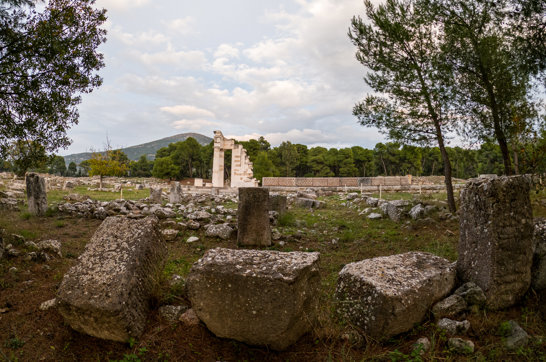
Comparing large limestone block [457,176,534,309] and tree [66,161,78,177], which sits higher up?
tree [66,161,78,177]

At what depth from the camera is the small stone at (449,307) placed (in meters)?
3.58

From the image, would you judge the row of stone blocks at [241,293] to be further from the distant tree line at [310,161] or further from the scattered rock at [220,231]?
the distant tree line at [310,161]

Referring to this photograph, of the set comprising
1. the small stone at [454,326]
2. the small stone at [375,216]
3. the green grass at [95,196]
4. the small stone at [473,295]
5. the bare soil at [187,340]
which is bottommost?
the bare soil at [187,340]

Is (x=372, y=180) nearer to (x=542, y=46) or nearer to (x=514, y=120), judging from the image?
(x=514, y=120)

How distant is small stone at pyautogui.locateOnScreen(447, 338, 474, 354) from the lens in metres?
3.07

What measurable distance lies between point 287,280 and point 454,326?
194 centimetres

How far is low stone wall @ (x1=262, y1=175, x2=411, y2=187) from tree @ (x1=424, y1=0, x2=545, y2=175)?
22184 mm

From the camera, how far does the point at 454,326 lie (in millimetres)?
3334

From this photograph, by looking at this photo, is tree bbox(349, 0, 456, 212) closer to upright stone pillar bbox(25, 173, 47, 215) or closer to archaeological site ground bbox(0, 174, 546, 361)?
archaeological site ground bbox(0, 174, 546, 361)

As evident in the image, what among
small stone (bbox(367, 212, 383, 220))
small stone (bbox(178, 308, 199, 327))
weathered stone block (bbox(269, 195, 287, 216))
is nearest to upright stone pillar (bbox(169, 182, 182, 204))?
weathered stone block (bbox(269, 195, 287, 216))

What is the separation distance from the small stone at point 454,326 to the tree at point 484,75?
8.22 m

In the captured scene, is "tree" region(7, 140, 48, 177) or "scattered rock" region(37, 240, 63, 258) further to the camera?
"tree" region(7, 140, 48, 177)

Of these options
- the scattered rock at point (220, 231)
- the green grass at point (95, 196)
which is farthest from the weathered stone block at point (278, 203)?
the green grass at point (95, 196)

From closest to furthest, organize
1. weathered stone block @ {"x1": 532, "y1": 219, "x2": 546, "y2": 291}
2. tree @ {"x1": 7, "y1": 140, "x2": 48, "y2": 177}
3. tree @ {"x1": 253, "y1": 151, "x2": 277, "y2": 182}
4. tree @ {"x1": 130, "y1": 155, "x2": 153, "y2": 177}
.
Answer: weathered stone block @ {"x1": 532, "y1": 219, "x2": 546, "y2": 291} → tree @ {"x1": 7, "y1": 140, "x2": 48, "y2": 177} → tree @ {"x1": 253, "y1": 151, "x2": 277, "y2": 182} → tree @ {"x1": 130, "y1": 155, "x2": 153, "y2": 177}
